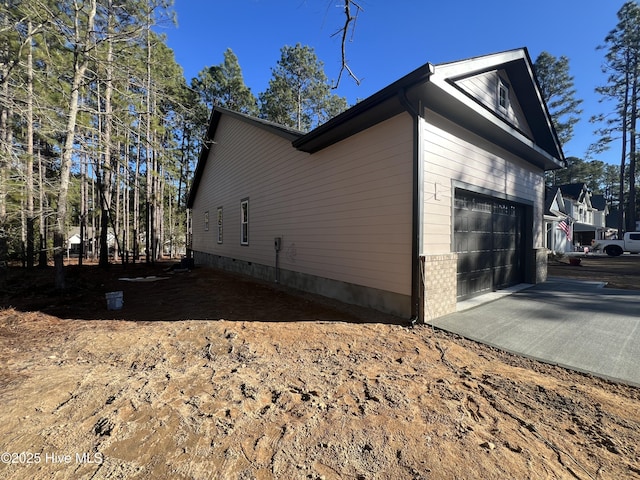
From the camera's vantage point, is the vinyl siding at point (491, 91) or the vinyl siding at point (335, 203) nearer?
the vinyl siding at point (335, 203)

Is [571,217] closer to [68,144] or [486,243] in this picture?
[486,243]

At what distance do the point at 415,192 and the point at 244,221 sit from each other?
7.75m

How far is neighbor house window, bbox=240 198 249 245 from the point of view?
34.7ft

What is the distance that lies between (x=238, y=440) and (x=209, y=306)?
4.31 m

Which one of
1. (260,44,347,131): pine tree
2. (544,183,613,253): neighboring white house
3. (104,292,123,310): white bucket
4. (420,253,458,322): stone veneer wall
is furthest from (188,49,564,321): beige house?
(260,44,347,131): pine tree

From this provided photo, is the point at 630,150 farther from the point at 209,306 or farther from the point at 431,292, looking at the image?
the point at 209,306

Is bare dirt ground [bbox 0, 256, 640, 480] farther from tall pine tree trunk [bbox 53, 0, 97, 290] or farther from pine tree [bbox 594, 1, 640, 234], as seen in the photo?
pine tree [bbox 594, 1, 640, 234]

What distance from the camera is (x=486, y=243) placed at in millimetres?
6586

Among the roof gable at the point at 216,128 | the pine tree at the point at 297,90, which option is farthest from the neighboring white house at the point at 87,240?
the pine tree at the point at 297,90

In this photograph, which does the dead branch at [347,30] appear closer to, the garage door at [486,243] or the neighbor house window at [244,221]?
the garage door at [486,243]

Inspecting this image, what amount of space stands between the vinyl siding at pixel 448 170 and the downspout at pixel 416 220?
0.58 ft

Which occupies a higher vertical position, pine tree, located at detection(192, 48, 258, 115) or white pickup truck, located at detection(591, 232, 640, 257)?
pine tree, located at detection(192, 48, 258, 115)

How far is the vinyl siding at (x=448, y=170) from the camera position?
16.0 ft

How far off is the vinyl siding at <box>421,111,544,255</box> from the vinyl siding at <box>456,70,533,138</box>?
75 cm
